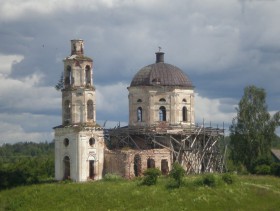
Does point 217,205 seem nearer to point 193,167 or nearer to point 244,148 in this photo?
point 193,167

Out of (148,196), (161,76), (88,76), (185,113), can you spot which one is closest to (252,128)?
(185,113)

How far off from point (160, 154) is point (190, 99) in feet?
21.1

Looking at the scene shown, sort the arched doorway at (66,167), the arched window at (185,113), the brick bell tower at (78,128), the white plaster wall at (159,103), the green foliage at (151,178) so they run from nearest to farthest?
the green foliage at (151,178), the brick bell tower at (78,128), the arched doorway at (66,167), the white plaster wall at (159,103), the arched window at (185,113)

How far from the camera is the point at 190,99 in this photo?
170ft

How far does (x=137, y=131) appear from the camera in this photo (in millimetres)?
48812

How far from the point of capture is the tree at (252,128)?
172ft

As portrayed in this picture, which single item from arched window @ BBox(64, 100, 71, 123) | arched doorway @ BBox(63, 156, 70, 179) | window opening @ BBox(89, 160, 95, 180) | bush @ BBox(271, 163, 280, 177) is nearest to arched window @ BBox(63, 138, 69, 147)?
arched doorway @ BBox(63, 156, 70, 179)

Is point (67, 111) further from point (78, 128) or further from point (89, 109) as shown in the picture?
point (78, 128)

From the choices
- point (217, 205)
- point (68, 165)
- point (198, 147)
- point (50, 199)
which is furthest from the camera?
point (198, 147)

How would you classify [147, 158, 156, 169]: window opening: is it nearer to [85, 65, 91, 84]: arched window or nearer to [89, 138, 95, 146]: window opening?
[89, 138, 95, 146]: window opening

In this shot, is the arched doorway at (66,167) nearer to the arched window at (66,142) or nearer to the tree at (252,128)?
the arched window at (66,142)

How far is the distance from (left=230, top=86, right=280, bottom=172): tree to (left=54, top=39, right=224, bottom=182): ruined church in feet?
6.31

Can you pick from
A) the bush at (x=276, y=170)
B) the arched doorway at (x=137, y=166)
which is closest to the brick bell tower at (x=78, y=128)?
the arched doorway at (x=137, y=166)

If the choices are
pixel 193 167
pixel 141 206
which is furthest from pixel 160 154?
pixel 141 206
